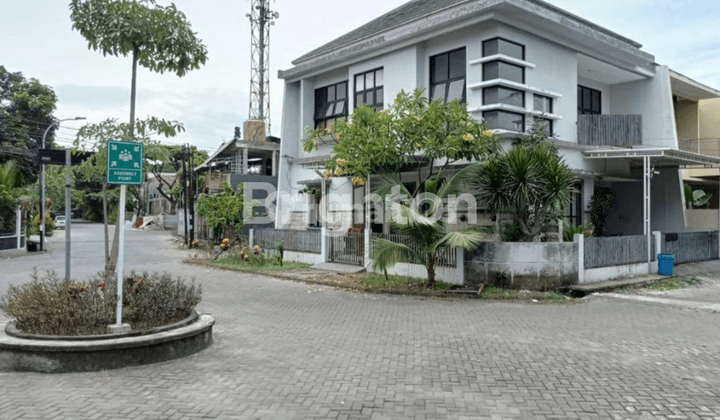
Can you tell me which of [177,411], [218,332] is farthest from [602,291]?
[177,411]

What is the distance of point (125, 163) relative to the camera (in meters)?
6.87

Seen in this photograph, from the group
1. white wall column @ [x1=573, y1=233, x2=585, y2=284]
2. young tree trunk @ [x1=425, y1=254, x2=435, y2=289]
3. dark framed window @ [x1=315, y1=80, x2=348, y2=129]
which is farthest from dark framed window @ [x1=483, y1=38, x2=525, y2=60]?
dark framed window @ [x1=315, y1=80, x2=348, y2=129]

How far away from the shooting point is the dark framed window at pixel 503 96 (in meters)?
14.5

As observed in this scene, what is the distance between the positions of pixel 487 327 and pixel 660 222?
48.8 ft

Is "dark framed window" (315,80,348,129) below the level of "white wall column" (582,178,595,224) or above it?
above

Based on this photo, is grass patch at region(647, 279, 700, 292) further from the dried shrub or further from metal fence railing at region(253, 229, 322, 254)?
the dried shrub

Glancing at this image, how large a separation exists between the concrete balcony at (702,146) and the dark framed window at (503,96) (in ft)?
40.6

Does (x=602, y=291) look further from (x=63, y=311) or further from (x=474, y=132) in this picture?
(x=63, y=311)

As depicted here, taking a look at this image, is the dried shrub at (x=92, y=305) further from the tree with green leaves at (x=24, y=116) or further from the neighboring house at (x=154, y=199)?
the neighboring house at (x=154, y=199)

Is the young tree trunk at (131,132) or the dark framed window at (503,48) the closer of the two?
the young tree trunk at (131,132)

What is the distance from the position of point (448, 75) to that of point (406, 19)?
3.40 meters

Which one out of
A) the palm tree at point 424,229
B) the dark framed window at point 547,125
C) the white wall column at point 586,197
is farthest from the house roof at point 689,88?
the palm tree at point 424,229

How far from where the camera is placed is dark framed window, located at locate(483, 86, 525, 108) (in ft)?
47.6

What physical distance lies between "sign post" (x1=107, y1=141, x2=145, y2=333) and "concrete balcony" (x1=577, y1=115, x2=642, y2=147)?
1419 cm
